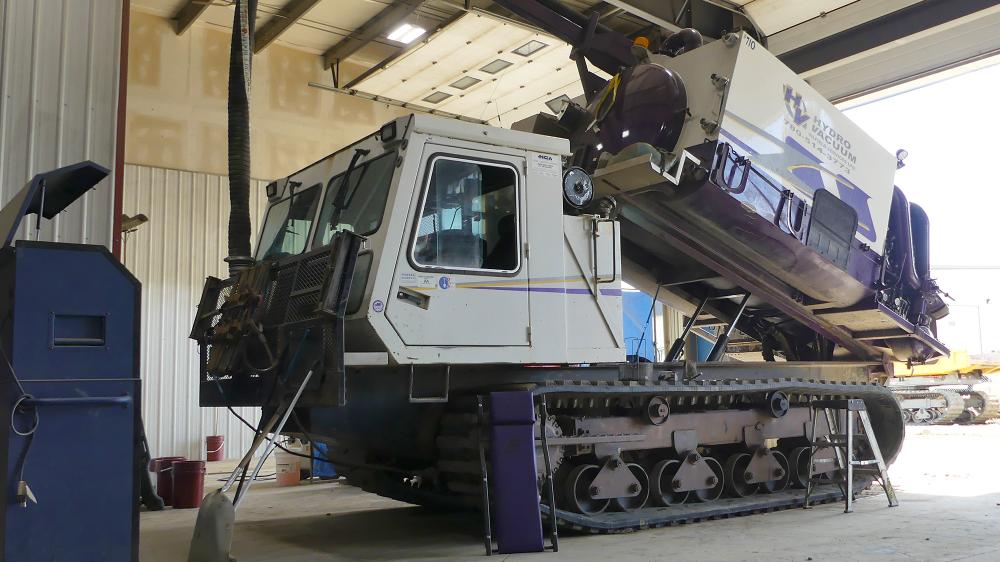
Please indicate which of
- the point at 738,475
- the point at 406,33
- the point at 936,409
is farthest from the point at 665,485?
the point at 936,409

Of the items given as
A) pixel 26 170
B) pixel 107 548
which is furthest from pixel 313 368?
pixel 26 170

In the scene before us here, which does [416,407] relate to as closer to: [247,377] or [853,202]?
[247,377]

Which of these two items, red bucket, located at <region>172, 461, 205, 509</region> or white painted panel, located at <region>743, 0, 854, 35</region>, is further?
Result: white painted panel, located at <region>743, 0, 854, 35</region>

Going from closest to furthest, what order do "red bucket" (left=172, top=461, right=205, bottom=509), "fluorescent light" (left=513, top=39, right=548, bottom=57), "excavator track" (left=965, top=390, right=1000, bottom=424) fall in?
1. "red bucket" (left=172, top=461, right=205, bottom=509)
2. "fluorescent light" (left=513, top=39, right=548, bottom=57)
3. "excavator track" (left=965, top=390, right=1000, bottom=424)

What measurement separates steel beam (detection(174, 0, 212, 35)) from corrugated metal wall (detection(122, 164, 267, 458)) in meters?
2.55

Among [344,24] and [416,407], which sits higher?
[344,24]

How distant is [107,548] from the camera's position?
14.8ft

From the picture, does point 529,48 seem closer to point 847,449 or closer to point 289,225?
point 289,225

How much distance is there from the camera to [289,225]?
289 inches

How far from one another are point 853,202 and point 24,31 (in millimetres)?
7811

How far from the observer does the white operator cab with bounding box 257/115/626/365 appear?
576 centimetres

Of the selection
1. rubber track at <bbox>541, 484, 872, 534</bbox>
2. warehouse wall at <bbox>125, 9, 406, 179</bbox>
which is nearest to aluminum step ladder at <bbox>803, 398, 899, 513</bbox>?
rubber track at <bbox>541, 484, 872, 534</bbox>

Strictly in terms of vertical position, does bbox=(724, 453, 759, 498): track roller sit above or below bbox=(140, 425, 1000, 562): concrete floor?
above

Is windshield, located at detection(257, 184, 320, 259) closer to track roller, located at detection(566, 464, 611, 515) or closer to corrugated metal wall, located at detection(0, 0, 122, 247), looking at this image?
corrugated metal wall, located at detection(0, 0, 122, 247)
